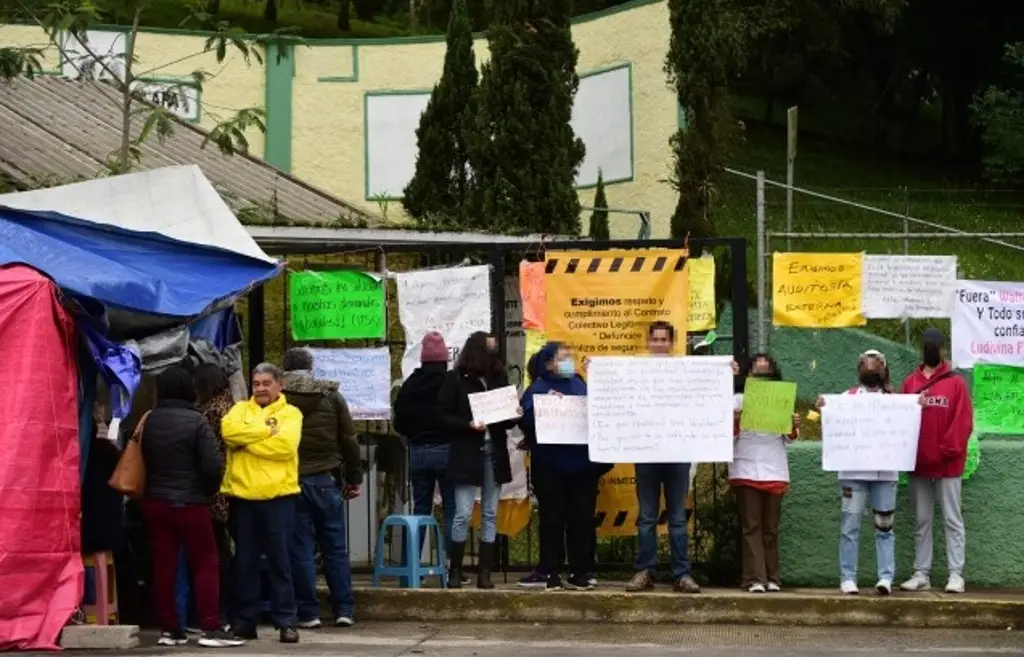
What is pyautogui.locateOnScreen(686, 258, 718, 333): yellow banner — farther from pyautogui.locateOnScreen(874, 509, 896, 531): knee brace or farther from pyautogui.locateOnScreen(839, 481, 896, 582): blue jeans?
pyautogui.locateOnScreen(874, 509, 896, 531): knee brace

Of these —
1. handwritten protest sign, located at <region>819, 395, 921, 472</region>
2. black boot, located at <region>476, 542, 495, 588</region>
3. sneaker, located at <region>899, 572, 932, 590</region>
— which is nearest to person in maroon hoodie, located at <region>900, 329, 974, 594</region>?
sneaker, located at <region>899, 572, 932, 590</region>

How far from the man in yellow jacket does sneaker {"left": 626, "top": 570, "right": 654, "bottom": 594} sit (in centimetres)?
257

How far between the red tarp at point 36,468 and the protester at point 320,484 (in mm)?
1478

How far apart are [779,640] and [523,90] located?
1287 cm

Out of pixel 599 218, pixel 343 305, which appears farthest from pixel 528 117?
pixel 343 305

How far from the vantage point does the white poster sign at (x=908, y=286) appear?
1366 centimetres

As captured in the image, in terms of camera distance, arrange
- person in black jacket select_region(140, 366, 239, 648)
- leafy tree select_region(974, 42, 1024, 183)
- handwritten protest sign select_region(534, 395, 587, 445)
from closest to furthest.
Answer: person in black jacket select_region(140, 366, 239, 648) < handwritten protest sign select_region(534, 395, 587, 445) < leafy tree select_region(974, 42, 1024, 183)

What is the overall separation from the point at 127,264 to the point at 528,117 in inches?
470

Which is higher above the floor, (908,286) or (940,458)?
(908,286)

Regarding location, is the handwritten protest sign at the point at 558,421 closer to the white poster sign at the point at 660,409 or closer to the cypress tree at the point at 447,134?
the white poster sign at the point at 660,409

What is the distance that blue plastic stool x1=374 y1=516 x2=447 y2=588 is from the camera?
13.1 meters

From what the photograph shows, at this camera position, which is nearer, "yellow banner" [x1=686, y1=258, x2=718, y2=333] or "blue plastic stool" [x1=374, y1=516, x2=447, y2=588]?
"blue plastic stool" [x1=374, y1=516, x2=447, y2=588]

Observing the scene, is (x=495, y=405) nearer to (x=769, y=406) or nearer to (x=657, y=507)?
(x=657, y=507)

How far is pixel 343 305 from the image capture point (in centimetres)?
1384
